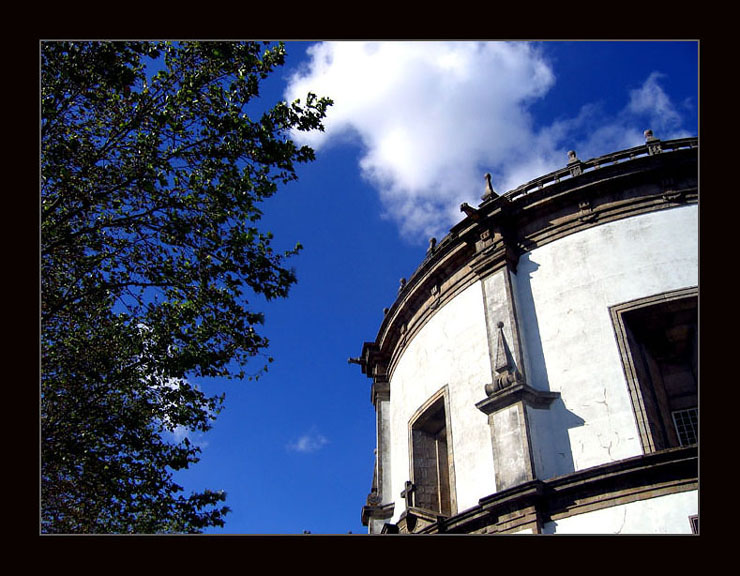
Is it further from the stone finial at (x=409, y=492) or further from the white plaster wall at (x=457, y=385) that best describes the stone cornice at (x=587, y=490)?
the stone finial at (x=409, y=492)

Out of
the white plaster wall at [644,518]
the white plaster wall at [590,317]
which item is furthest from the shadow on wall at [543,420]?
the white plaster wall at [644,518]

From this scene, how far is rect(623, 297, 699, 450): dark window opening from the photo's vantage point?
40.2 feet

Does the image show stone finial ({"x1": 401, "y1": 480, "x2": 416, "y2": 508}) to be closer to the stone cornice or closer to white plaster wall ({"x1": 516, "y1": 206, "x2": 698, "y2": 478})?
the stone cornice

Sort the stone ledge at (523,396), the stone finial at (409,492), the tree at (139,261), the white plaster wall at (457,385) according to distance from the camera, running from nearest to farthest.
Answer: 1. the tree at (139,261)
2. the stone ledge at (523,396)
3. the white plaster wall at (457,385)
4. the stone finial at (409,492)

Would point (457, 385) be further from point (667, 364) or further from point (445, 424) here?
point (667, 364)

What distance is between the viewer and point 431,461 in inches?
653

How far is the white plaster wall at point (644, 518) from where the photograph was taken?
10.4 metres

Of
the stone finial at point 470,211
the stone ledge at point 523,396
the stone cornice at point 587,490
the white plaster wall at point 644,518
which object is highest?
the stone finial at point 470,211

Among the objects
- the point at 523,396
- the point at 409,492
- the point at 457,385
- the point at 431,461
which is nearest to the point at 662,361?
the point at 523,396

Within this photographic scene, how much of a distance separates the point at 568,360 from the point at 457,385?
2.93m

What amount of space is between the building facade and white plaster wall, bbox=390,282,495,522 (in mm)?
45

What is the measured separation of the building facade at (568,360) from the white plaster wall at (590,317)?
0.03 meters
